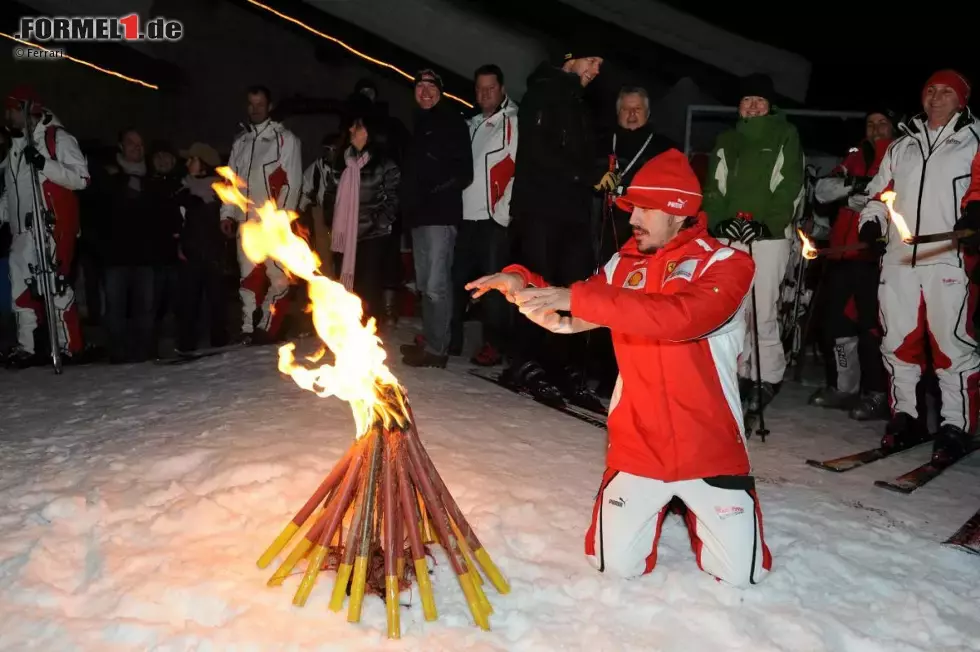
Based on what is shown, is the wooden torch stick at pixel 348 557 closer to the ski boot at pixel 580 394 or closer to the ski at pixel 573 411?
the ski at pixel 573 411

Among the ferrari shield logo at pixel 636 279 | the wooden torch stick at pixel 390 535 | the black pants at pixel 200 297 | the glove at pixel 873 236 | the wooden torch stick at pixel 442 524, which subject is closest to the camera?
the wooden torch stick at pixel 390 535

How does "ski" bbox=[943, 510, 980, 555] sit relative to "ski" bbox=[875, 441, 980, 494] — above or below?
below

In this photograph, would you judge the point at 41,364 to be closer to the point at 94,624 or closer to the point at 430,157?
the point at 430,157

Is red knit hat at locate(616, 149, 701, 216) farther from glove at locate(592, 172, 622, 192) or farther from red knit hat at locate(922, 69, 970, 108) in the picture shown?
red knit hat at locate(922, 69, 970, 108)

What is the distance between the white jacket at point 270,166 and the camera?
7.65 metres

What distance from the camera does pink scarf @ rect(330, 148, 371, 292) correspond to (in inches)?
279

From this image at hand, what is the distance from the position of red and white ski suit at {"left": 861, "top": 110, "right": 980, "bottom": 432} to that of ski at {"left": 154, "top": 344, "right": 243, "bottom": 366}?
19.3 feet


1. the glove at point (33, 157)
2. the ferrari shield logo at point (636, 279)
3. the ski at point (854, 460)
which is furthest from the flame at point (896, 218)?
the glove at point (33, 157)

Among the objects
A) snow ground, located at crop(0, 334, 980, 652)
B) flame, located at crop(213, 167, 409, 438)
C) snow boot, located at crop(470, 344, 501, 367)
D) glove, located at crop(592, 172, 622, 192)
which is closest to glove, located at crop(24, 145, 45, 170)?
snow ground, located at crop(0, 334, 980, 652)

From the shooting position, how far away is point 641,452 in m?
3.33

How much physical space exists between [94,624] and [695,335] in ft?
8.53

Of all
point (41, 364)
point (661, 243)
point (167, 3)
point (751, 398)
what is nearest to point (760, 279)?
point (751, 398)

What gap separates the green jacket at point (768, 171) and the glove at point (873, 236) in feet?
1.71

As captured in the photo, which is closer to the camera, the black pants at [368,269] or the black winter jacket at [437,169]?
the black winter jacket at [437,169]
